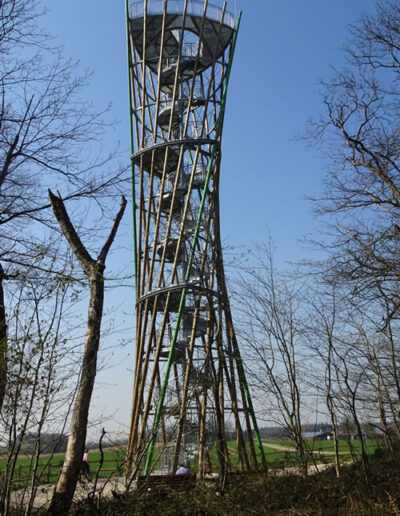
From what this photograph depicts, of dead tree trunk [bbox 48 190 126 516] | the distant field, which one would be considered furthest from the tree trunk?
the distant field

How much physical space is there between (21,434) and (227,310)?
6.44 m

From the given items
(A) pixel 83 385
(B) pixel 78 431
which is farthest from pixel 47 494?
(A) pixel 83 385

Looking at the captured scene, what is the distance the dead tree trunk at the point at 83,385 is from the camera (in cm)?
508

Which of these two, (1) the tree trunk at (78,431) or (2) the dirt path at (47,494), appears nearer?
(2) the dirt path at (47,494)

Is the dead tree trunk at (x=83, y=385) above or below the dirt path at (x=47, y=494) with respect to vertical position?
above

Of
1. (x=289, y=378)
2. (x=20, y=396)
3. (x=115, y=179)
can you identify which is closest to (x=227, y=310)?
(x=289, y=378)

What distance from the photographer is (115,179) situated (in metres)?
6.90

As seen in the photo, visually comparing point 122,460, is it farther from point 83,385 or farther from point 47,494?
point 47,494

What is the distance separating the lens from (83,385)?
5.30 metres

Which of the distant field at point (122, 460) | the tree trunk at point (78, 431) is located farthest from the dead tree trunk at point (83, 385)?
the distant field at point (122, 460)

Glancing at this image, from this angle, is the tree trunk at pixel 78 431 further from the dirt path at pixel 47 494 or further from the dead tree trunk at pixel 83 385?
the dirt path at pixel 47 494

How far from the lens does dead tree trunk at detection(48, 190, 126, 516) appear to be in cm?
508

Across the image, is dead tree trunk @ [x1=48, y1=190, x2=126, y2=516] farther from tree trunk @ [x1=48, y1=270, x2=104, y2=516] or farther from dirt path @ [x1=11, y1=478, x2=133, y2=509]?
dirt path @ [x1=11, y1=478, x2=133, y2=509]

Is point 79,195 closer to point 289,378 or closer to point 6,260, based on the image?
point 6,260
